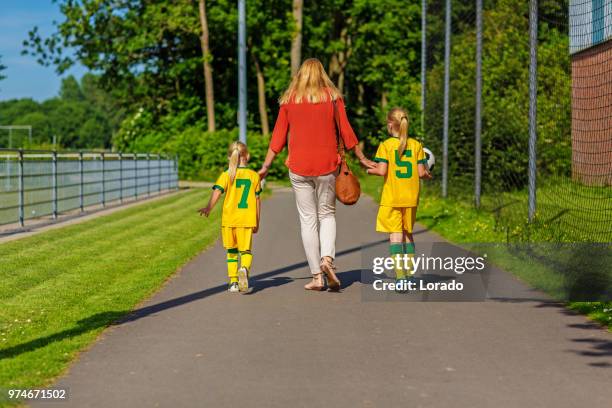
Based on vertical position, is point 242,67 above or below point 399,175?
above

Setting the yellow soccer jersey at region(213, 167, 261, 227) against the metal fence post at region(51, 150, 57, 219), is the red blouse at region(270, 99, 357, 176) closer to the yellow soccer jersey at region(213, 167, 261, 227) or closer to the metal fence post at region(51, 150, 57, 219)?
the yellow soccer jersey at region(213, 167, 261, 227)

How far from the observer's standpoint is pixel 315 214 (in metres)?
8.98

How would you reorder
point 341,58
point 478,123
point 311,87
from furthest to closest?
point 341,58, point 478,123, point 311,87

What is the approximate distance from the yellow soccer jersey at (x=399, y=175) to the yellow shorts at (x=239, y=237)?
1308 millimetres

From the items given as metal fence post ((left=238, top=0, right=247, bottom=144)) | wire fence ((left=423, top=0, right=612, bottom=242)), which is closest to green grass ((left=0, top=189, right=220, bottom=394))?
wire fence ((left=423, top=0, right=612, bottom=242))

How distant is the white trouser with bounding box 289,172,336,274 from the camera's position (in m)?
8.85

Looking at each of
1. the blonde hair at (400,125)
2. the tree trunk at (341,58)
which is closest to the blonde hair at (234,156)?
the blonde hair at (400,125)

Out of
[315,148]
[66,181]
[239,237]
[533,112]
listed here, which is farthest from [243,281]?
[66,181]

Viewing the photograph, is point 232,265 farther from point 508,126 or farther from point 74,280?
point 508,126

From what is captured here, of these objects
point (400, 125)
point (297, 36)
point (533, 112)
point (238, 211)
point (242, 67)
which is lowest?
point (238, 211)

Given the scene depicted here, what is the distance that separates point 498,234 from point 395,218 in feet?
15.5

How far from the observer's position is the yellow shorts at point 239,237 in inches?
355

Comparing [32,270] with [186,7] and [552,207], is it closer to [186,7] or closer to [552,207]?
[552,207]

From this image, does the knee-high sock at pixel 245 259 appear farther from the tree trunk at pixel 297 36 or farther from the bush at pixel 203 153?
the tree trunk at pixel 297 36
